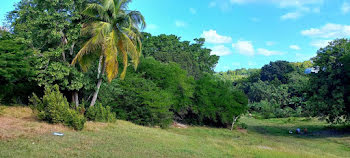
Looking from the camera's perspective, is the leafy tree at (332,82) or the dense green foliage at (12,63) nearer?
the dense green foliage at (12,63)

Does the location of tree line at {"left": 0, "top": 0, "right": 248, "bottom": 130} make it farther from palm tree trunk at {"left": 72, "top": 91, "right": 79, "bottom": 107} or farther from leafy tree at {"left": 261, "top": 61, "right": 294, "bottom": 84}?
leafy tree at {"left": 261, "top": 61, "right": 294, "bottom": 84}

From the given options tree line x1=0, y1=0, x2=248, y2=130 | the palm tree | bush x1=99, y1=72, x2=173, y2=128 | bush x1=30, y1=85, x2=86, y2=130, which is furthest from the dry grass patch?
bush x1=99, y1=72, x2=173, y2=128

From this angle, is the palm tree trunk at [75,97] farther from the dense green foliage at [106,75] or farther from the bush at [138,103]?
the bush at [138,103]

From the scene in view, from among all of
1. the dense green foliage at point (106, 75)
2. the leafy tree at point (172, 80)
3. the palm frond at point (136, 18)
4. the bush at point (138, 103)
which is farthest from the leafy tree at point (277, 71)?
the palm frond at point (136, 18)

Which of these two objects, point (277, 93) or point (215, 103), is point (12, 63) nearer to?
point (215, 103)

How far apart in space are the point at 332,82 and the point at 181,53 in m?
25.3

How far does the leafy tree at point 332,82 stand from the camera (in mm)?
21812

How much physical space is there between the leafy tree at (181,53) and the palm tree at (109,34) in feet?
76.7

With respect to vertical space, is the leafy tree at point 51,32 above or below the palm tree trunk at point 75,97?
above

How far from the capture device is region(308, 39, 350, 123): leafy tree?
71.6 ft

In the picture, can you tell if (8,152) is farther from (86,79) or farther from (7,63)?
(86,79)

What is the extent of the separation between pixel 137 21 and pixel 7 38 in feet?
23.1

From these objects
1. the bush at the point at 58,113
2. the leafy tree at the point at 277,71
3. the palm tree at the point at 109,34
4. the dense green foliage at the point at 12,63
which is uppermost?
the leafy tree at the point at 277,71

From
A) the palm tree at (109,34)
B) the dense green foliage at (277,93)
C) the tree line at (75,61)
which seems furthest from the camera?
the dense green foliage at (277,93)
